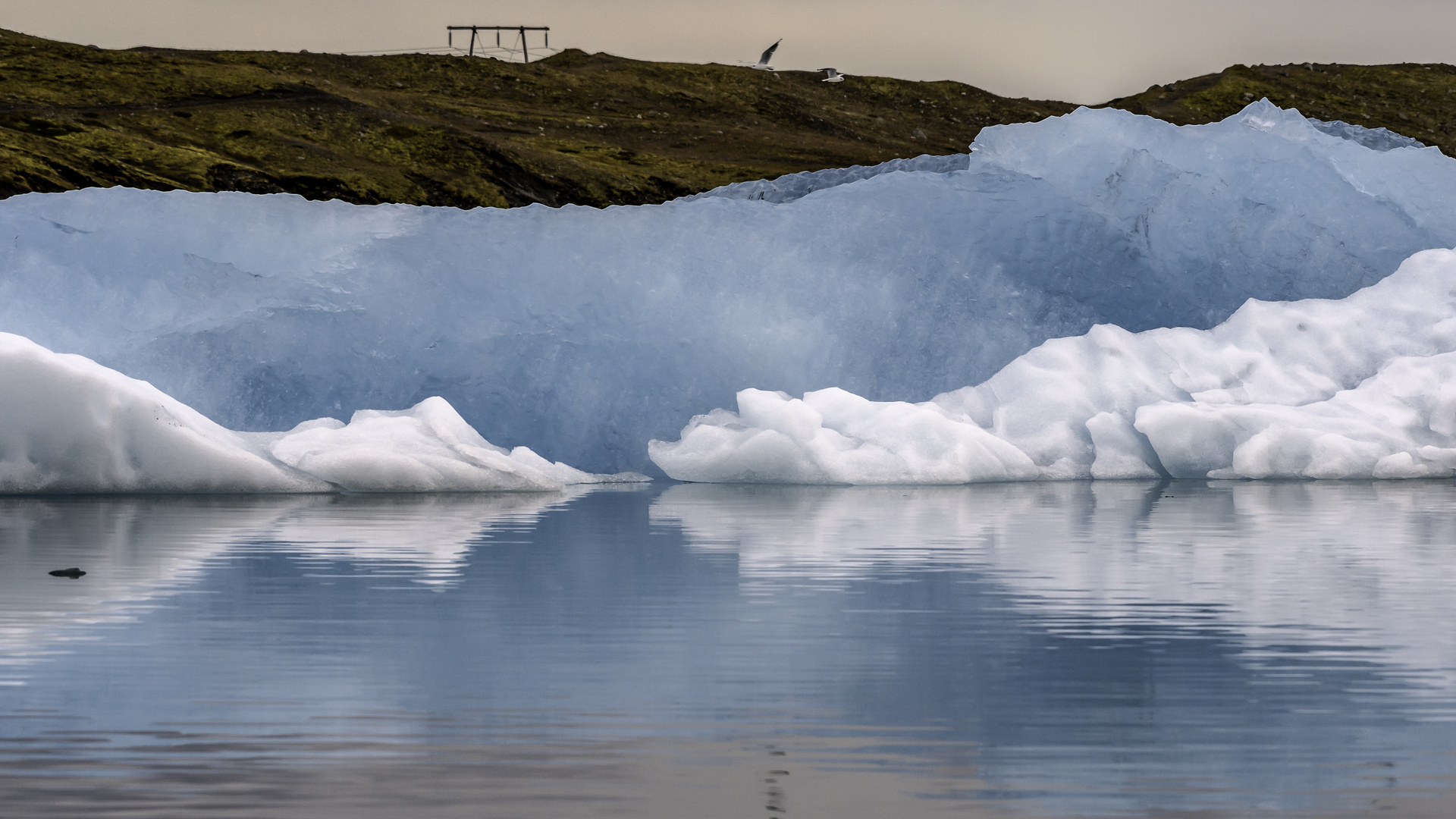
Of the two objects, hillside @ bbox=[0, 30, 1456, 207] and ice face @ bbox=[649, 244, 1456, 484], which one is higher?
hillside @ bbox=[0, 30, 1456, 207]

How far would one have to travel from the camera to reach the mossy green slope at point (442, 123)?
159 feet

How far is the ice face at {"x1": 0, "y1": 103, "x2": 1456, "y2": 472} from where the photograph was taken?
12.9m

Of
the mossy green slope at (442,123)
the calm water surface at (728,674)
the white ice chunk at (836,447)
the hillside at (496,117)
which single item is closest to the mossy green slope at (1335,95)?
the hillside at (496,117)

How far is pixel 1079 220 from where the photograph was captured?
14.5m

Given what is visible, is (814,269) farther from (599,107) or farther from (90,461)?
(599,107)

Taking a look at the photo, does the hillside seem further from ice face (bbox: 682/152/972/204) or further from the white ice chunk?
the white ice chunk

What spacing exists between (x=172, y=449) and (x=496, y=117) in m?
65.1

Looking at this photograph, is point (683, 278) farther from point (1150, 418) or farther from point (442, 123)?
point (442, 123)

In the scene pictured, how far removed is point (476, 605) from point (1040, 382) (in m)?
8.38

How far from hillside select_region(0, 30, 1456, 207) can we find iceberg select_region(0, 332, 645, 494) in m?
28.1

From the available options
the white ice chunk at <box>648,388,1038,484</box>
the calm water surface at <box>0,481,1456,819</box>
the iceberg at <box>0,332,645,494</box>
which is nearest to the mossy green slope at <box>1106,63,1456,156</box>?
the white ice chunk at <box>648,388,1038,484</box>

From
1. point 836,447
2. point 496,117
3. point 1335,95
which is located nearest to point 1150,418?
point 836,447

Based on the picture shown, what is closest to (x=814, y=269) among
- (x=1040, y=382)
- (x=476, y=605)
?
(x=1040, y=382)

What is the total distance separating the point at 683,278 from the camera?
13.9 meters
